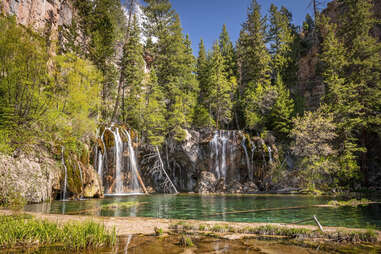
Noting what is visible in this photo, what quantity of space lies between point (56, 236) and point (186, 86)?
109ft

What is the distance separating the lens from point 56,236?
200 inches

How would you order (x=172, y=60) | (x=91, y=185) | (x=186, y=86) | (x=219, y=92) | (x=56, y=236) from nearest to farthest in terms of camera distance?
(x=56, y=236)
(x=91, y=185)
(x=219, y=92)
(x=172, y=60)
(x=186, y=86)

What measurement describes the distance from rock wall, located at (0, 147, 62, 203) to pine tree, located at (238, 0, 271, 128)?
27.1 m

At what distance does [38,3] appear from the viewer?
94.8 feet

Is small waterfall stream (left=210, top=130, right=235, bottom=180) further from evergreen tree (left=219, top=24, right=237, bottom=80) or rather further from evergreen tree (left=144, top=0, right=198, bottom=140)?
evergreen tree (left=219, top=24, right=237, bottom=80)

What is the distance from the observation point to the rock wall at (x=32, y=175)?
9.46 metres

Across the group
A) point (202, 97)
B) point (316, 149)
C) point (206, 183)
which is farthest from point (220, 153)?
point (202, 97)

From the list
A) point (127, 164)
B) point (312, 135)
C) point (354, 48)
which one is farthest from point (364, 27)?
point (127, 164)

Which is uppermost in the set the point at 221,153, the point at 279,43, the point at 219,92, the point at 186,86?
the point at 279,43

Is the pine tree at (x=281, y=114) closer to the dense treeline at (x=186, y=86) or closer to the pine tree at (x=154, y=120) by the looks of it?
the dense treeline at (x=186, y=86)

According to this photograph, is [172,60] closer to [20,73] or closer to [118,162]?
[118,162]

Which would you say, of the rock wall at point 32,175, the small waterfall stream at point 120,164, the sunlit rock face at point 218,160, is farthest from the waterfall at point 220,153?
the rock wall at point 32,175

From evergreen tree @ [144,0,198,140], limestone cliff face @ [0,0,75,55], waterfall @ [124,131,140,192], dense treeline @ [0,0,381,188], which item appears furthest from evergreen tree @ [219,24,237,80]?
limestone cliff face @ [0,0,75,55]

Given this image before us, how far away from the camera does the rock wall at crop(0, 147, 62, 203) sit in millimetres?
9461
